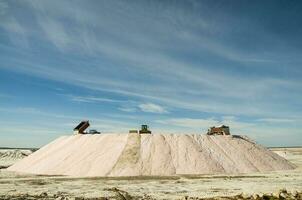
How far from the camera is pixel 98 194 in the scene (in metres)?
23.6

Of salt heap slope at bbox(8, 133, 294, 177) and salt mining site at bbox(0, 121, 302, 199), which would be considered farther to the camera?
salt heap slope at bbox(8, 133, 294, 177)

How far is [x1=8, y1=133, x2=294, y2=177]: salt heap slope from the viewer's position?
38.6 m

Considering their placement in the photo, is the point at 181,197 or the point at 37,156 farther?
the point at 37,156

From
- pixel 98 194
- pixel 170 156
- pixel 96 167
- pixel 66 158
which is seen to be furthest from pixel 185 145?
pixel 98 194

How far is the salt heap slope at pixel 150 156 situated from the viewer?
3859 cm

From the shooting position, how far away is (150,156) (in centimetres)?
4038

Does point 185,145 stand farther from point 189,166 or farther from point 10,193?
point 10,193

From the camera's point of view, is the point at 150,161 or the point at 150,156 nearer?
the point at 150,161

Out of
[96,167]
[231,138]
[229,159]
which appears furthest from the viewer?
[231,138]

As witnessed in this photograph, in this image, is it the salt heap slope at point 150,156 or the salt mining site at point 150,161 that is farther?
the salt heap slope at point 150,156

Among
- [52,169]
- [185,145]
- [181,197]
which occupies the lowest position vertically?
[181,197]

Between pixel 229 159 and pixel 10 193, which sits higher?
pixel 229 159

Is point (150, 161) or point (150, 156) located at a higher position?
point (150, 156)

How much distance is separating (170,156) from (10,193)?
19913mm
